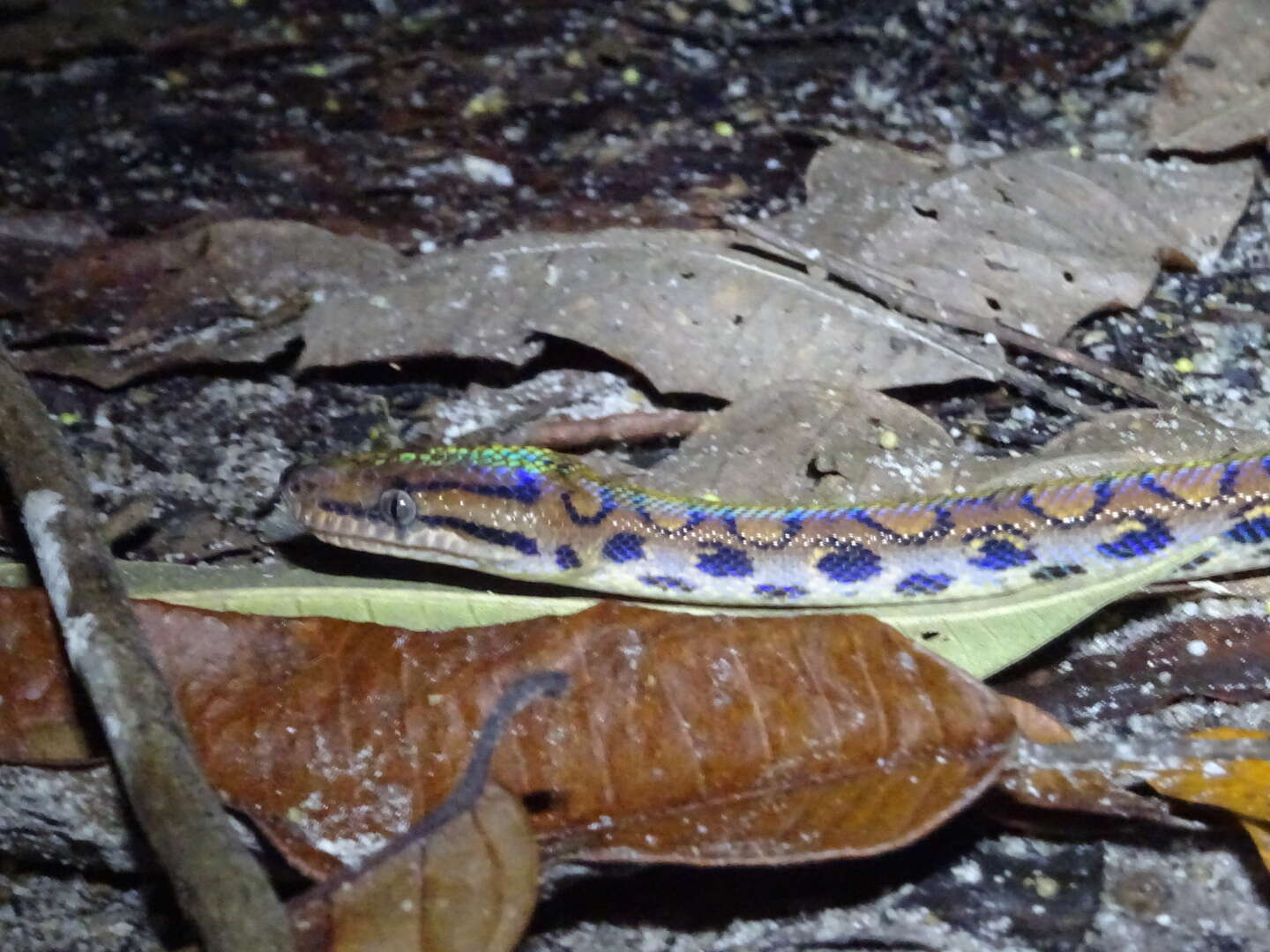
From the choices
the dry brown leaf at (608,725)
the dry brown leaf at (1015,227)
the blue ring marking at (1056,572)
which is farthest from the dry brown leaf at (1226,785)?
the dry brown leaf at (1015,227)

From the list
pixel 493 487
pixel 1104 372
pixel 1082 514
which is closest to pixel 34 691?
pixel 493 487

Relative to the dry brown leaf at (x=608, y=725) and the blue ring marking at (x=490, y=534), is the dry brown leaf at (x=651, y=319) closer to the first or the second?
the blue ring marking at (x=490, y=534)

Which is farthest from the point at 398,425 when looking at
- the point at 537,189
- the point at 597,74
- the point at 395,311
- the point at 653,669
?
the point at 597,74

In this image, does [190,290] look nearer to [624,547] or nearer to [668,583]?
[624,547]

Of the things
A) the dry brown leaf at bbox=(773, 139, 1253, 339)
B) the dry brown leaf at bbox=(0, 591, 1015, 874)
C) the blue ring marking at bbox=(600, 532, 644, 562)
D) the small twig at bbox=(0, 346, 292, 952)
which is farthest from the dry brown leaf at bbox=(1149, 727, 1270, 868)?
the small twig at bbox=(0, 346, 292, 952)

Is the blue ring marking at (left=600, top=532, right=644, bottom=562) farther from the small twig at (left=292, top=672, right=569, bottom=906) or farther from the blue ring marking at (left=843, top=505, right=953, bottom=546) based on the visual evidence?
the small twig at (left=292, top=672, right=569, bottom=906)

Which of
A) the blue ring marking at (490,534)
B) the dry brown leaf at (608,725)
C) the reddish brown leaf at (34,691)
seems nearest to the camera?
the dry brown leaf at (608,725)
